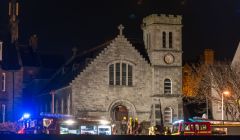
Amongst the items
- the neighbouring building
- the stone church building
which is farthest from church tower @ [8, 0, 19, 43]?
the stone church building

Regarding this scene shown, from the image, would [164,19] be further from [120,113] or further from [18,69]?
[18,69]

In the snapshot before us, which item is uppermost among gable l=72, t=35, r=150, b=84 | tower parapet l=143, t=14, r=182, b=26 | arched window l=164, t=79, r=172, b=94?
tower parapet l=143, t=14, r=182, b=26

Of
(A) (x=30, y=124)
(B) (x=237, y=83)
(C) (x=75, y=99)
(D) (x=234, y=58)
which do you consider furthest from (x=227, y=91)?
(A) (x=30, y=124)

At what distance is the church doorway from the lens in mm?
92188

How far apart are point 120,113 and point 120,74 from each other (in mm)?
4407

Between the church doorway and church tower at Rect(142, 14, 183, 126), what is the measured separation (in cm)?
346

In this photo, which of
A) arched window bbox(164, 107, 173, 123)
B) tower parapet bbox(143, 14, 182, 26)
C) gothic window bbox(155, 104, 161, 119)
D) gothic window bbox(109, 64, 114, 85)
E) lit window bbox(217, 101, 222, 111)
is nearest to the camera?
gothic window bbox(109, 64, 114, 85)

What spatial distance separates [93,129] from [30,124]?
577 centimetres

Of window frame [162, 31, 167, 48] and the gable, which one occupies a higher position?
window frame [162, 31, 167, 48]

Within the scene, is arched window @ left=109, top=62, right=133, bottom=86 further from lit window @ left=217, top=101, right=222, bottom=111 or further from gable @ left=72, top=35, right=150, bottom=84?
lit window @ left=217, top=101, right=222, bottom=111

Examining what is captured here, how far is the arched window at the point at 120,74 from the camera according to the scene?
91.8m

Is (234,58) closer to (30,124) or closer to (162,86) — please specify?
(162,86)

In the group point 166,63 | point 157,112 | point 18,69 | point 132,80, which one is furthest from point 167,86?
point 18,69

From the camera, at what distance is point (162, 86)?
9369 centimetres
